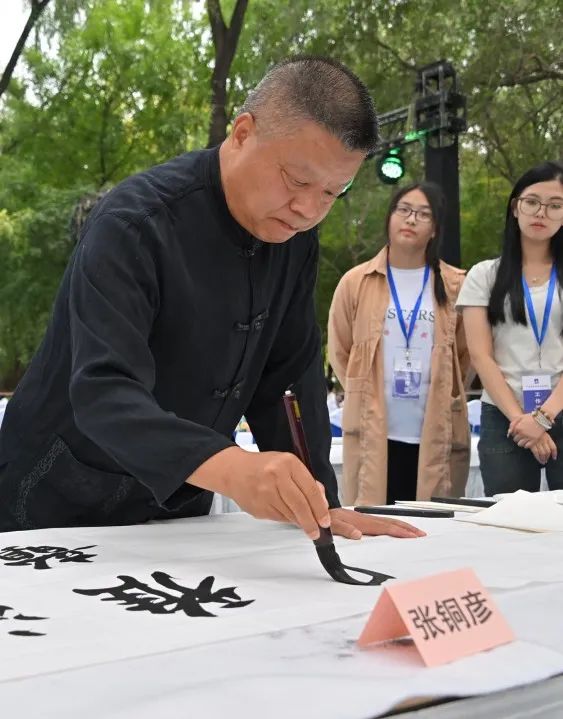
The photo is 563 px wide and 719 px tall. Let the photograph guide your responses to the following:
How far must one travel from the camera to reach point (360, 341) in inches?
124

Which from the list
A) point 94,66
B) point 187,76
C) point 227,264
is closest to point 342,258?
point 187,76

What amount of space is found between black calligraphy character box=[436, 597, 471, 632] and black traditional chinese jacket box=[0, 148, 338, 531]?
54 centimetres

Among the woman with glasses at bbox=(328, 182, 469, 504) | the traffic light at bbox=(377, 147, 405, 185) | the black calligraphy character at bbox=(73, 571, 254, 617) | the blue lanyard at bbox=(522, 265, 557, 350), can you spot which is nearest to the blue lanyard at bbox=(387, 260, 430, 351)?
the woman with glasses at bbox=(328, 182, 469, 504)

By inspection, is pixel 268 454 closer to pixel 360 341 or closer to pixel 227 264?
pixel 227 264

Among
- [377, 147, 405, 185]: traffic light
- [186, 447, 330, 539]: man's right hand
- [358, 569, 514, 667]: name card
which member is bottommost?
[358, 569, 514, 667]: name card

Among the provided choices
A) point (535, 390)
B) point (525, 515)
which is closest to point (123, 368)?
point (525, 515)

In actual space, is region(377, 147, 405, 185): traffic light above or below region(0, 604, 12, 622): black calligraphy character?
above

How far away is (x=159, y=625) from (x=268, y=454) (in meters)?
0.27

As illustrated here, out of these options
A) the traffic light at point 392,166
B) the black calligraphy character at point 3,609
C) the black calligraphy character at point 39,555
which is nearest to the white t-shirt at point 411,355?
the black calligraphy character at point 39,555

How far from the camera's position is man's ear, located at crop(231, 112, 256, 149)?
1366mm

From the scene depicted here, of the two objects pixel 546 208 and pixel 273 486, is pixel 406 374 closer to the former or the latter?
pixel 546 208

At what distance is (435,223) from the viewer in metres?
3.23

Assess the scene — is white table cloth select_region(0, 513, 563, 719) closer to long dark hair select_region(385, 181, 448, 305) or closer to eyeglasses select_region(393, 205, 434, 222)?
long dark hair select_region(385, 181, 448, 305)

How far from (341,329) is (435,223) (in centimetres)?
48
